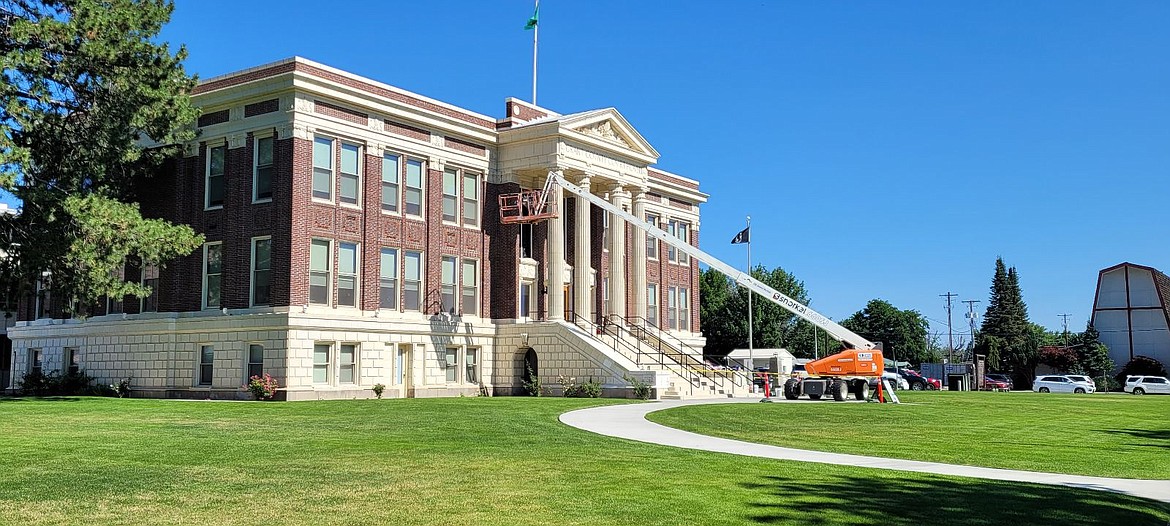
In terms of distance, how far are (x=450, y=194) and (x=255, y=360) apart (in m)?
10.5

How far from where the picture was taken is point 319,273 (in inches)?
1518

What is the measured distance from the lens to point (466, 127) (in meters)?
44.1

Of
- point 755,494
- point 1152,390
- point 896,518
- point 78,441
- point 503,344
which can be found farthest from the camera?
point 1152,390

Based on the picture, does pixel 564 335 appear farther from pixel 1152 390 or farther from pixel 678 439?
pixel 1152 390

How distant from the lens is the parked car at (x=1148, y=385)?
7138 cm

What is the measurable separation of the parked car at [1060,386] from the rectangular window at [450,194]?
47550 millimetres

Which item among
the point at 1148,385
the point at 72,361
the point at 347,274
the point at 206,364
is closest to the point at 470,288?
the point at 347,274

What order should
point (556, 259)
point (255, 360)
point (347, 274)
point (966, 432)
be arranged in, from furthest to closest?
point (556, 259), point (347, 274), point (255, 360), point (966, 432)

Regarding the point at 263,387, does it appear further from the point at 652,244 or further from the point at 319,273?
the point at 652,244

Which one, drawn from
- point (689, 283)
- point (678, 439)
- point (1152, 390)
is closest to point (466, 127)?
point (689, 283)

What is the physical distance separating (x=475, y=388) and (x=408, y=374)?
12.0ft

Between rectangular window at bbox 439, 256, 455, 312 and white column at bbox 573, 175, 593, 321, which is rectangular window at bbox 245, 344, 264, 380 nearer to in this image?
rectangular window at bbox 439, 256, 455, 312

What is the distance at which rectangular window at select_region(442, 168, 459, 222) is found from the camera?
43.5m

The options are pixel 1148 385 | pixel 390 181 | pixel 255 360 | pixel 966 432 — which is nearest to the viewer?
pixel 966 432
